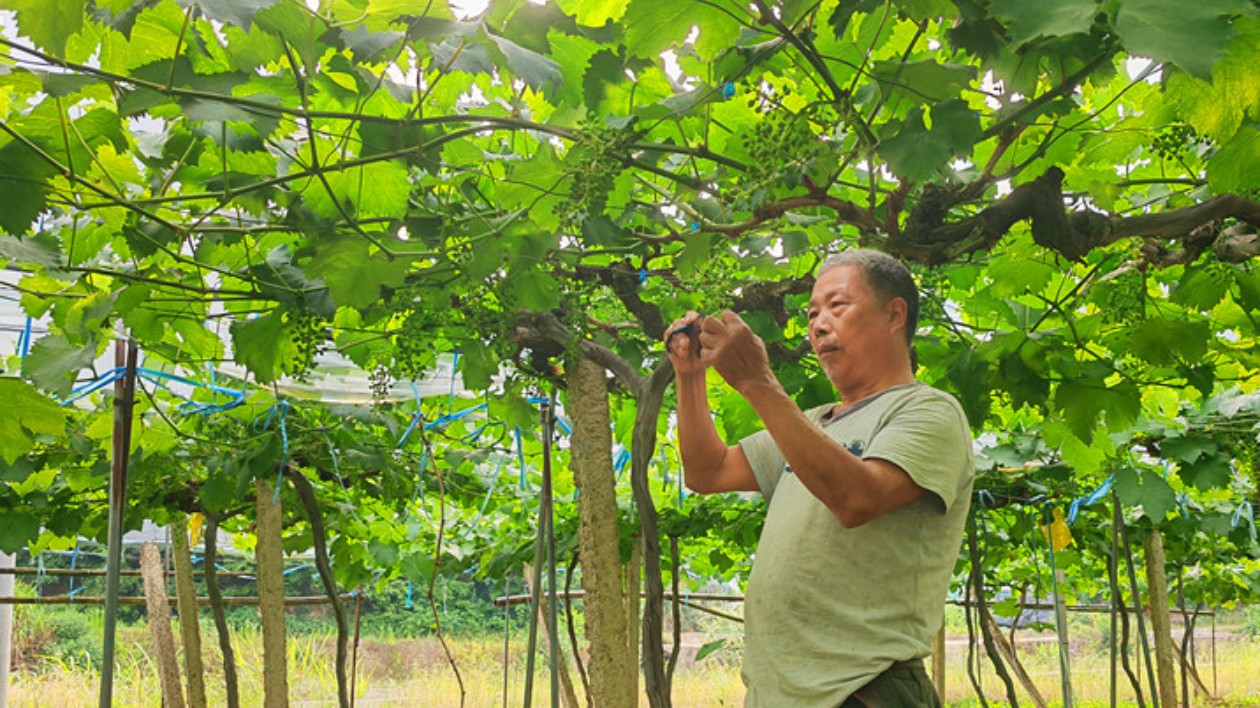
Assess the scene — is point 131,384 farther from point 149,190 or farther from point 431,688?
point 431,688

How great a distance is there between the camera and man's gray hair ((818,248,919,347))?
1919mm

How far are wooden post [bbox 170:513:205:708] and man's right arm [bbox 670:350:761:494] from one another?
141 inches

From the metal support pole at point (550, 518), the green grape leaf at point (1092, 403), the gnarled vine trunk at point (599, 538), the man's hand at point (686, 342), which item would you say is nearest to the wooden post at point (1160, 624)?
the green grape leaf at point (1092, 403)

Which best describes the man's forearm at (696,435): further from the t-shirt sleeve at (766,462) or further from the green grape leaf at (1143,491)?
the green grape leaf at (1143,491)

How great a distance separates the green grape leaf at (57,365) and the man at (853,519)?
179 centimetres

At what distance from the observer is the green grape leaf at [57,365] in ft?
9.73

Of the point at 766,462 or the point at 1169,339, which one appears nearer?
the point at 766,462

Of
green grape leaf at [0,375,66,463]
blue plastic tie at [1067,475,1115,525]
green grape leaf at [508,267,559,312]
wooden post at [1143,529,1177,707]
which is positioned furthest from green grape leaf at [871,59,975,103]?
wooden post at [1143,529,1177,707]

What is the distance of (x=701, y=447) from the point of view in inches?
80.7

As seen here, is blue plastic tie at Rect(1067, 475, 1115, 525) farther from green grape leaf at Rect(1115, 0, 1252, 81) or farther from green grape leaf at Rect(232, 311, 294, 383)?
green grape leaf at Rect(1115, 0, 1252, 81)

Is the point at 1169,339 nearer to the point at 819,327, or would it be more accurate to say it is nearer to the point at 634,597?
the point at 819,327

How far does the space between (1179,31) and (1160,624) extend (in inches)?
234

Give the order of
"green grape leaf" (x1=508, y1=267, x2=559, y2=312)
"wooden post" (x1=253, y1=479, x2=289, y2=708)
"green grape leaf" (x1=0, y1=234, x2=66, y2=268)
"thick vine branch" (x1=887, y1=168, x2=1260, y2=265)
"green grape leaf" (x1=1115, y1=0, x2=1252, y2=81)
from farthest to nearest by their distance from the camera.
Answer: "wooden post" (x1=253, y1=479, x2=289, y2=708)
"green grape leaf" (x1=508, y1=267, x2=559, y2=312)
"green grape leaf" (x1=0, y1=234, x2=66, y2=268)
"thick vine branch" (x1=887, y1=168, x2=1260, y2=265)
"green grape leaf" (x1=1115, y1=0, x2=1252, y2=81)

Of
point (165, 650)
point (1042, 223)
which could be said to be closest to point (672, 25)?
point (1042, 223)
